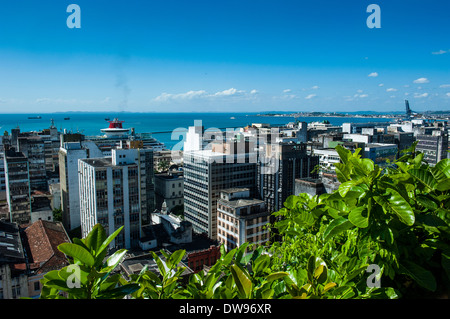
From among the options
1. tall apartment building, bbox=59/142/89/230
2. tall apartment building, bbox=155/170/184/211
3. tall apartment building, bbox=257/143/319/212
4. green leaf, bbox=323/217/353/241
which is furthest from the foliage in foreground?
tall apartment building, bbox=155/170/184/211

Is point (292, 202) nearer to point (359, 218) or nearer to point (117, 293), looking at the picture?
point (359, 218)

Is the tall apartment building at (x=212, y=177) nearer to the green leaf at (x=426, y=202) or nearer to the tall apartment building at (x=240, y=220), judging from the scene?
the tall apartment building at (x=240, y=220)

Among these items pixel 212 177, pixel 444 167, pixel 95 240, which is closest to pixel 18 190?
pixel 212 177

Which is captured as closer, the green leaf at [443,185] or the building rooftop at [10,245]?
the green leaf at [443,185]

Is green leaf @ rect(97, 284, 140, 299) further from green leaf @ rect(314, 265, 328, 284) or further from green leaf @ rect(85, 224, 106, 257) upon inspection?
green leaf @ rect(314, 265, 328, 284)

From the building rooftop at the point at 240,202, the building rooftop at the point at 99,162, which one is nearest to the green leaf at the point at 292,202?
the building rooftop at the point at 240,202
